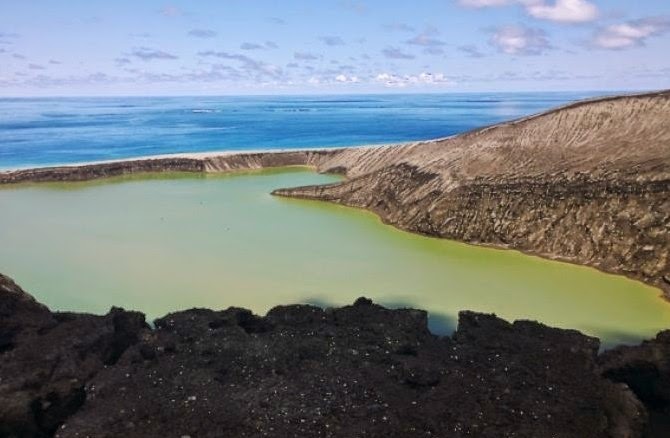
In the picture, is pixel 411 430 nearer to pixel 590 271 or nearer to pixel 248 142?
pixel 590 271

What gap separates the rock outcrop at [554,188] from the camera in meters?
18.9

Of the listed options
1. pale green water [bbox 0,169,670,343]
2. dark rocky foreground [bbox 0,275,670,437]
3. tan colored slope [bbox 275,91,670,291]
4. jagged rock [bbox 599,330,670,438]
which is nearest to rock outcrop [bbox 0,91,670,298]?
tan colored slope [bbox 275,91,670,291]

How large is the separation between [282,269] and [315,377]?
8.71 metres

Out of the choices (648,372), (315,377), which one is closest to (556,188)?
(648,372)

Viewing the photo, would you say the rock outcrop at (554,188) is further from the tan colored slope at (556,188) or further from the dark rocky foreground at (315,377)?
the dark rocky foreground at (315,377)

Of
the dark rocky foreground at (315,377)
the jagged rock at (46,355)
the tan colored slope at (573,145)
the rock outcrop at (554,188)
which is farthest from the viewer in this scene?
the tan colored slope at (573,145)

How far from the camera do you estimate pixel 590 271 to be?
18422mm

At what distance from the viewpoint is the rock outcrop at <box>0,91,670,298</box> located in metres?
18.9

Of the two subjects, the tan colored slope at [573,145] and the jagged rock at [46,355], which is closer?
the jagged rock at [46,355]

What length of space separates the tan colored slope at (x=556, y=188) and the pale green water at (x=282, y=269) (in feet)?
3.20

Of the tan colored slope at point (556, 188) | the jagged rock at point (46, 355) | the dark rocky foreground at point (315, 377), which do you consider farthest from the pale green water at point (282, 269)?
the jagged rock at point (46, 355)

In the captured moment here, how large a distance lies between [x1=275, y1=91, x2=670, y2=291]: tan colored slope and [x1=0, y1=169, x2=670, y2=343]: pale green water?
38.4 inches

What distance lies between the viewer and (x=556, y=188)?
21719 millimetres

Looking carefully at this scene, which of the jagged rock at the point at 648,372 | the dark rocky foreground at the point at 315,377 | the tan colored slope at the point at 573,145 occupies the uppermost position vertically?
the tan colored slope at the point at 573,145
